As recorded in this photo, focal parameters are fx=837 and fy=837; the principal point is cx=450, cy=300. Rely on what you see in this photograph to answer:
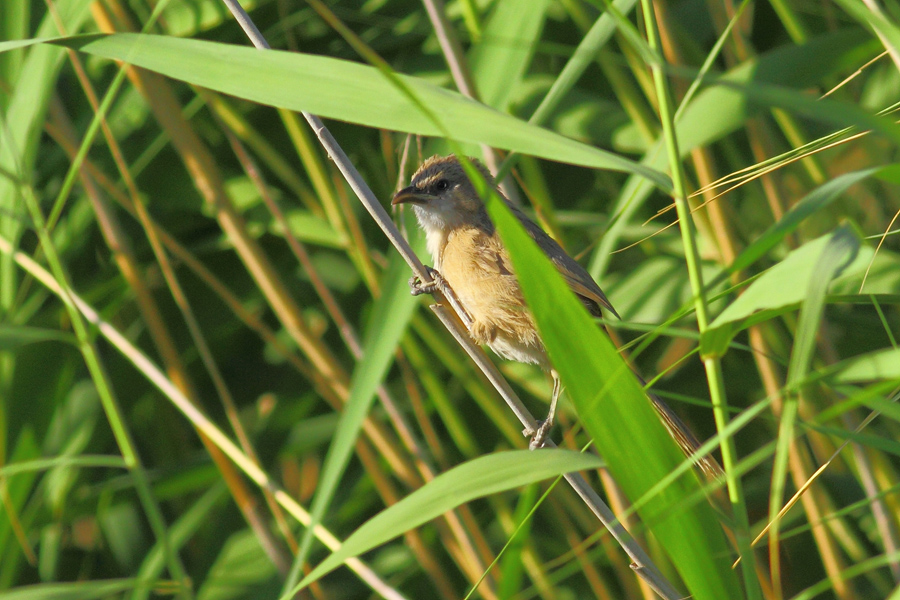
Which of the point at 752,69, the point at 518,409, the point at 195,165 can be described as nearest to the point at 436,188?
the point at 195,165

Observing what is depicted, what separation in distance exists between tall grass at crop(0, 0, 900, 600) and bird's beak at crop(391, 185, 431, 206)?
0.07m

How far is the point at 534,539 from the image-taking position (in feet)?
9.48

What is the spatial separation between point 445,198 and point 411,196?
236mm

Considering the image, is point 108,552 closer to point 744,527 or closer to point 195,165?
point 195,165

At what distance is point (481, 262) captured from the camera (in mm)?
2771

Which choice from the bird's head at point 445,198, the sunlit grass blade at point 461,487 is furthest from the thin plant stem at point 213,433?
the sunlit grass blade at point 461,487

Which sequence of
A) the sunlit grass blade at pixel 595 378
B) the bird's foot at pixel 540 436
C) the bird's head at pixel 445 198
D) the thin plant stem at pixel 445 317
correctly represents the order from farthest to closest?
the bird's head at pixel 445 198, the bird's foot at pixel 540 436, the thin plant stem at pixel 445 317, the sunlit grass blade at pixel 595 378

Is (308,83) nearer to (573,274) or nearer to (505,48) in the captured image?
(505,48)

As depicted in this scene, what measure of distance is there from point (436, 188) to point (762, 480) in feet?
5.26

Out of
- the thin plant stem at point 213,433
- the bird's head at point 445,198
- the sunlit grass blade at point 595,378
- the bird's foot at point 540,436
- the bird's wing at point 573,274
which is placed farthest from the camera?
the bird's head at point 445,198

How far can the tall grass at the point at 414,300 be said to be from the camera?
3.87ft

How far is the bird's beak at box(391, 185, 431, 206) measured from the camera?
8.45ft

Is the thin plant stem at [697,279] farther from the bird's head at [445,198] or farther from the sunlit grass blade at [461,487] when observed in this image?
the bird's head at [445,198]

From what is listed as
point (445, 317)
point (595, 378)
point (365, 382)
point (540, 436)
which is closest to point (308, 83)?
point (365, 382)
